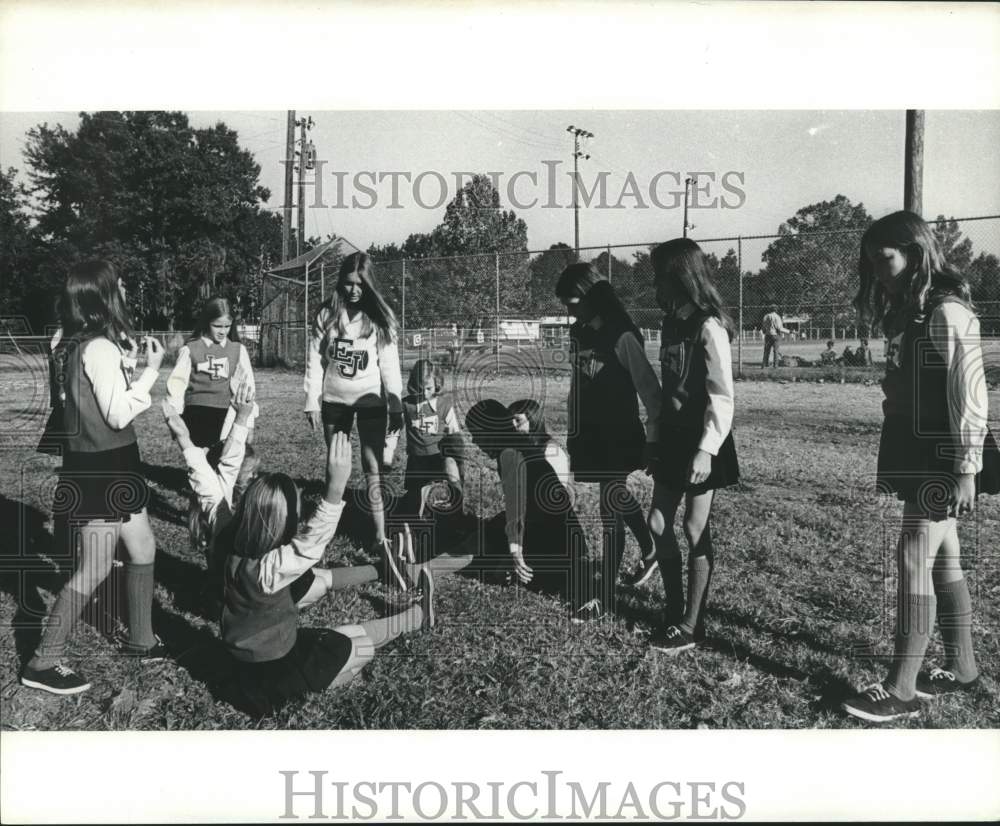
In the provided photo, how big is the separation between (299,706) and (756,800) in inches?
68.2

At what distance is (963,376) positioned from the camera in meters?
2.34

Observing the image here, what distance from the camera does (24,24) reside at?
2957 mm

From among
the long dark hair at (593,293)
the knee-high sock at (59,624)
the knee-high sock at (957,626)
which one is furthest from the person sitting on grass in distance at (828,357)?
the knee-high sock at (59,624)

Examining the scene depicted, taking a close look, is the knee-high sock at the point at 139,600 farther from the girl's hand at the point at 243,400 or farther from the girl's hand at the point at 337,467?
the girl's hand at the point at 243,400

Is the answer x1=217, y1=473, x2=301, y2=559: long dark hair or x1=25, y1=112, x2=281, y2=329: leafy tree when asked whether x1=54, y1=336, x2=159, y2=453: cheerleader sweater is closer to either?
x1=217, y1=473, x2=301, y2=559: long dark hair

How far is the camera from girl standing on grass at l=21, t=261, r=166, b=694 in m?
2.69

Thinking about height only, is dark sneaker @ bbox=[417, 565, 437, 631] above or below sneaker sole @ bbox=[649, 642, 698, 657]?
above

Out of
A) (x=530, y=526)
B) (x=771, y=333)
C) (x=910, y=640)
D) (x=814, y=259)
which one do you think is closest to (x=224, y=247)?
(x=771, y=333)

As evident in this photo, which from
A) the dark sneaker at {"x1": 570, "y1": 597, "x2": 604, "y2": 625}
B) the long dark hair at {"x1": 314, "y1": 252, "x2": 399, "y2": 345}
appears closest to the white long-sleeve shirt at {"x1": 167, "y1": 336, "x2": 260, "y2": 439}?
the long dark hair at {"x1": 314, "y1": 252, "x2": 399, "y2": 345}

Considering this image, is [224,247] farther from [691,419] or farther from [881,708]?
[881,708]

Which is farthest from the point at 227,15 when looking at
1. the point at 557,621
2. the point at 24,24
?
the point at 557,621

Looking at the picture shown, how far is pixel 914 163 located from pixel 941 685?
14.4 feet

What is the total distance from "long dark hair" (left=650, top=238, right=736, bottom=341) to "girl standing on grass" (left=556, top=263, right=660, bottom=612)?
1.19 feet

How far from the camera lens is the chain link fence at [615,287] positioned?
9.60 metres
